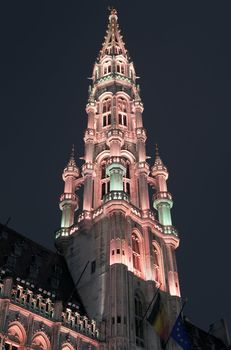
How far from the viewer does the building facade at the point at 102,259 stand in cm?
5250

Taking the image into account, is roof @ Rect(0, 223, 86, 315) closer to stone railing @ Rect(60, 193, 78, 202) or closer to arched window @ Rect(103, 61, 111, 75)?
stone railing @ Rect(60, 193, 78, 202)

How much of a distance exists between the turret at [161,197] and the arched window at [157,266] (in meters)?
5.46

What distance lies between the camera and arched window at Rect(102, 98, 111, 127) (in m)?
86.8

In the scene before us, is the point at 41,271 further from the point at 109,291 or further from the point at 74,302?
the point at 109,291

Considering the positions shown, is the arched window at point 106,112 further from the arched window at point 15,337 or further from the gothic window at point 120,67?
the arched window at point 15,337

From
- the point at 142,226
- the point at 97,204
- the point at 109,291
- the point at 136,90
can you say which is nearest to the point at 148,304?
the point at 109,291

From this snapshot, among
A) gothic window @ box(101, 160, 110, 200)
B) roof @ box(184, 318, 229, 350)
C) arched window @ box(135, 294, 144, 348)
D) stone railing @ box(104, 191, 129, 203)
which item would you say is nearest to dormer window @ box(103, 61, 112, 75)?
gothic window @ box(101, 160, 110, 200)

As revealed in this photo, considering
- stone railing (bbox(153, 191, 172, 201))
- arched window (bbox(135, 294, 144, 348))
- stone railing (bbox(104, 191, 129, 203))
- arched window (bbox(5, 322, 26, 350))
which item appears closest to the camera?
arched window (bbox(5, 322, 26, 350))

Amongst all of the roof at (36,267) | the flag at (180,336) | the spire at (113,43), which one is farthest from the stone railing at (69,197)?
the spire at (113,43)

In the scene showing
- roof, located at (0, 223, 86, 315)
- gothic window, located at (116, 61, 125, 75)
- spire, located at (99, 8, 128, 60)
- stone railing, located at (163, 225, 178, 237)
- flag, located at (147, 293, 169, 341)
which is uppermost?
spire, located at (99, 8, 128, 60)

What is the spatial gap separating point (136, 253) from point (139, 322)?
33.1 ft

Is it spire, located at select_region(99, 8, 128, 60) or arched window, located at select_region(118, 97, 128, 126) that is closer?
arched window, located at select_region(118, 97, 128, 126)

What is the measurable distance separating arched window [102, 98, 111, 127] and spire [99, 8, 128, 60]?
1534 centimetres

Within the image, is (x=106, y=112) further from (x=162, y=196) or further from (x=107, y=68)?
(x=162, y=196)
